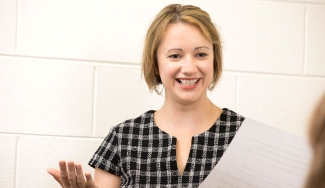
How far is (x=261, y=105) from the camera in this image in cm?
187

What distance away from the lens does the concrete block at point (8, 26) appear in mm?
1768

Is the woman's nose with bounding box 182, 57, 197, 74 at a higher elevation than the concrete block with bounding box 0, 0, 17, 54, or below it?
below

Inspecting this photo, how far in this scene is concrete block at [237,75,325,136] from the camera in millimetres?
1862

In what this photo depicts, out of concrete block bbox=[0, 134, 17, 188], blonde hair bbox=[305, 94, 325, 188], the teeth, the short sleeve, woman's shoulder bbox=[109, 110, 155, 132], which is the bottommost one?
concrete block bbox=[0, 134, 17, 188]

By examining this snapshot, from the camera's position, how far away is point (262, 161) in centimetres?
109

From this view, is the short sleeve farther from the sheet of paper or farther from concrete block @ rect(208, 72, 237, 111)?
concrete block @ rect(208, 72, 237, 111)

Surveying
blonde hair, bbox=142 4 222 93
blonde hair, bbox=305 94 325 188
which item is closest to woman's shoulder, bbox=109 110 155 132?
blonde hair, bbox=142 4 222 93

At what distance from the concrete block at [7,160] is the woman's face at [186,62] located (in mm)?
758

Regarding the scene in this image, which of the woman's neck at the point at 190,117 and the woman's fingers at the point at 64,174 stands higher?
the woman's neck at the point at 190,117

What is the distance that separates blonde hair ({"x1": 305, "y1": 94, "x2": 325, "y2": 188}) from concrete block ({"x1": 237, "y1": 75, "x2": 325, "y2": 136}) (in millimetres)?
1468

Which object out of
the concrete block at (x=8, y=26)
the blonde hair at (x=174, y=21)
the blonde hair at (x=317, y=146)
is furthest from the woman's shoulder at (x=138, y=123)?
the blonde hair at (x=317, y=146)

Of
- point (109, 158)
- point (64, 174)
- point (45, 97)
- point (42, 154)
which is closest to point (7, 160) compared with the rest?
point (42, 154)

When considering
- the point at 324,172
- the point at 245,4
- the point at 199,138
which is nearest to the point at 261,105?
the point at 245,4

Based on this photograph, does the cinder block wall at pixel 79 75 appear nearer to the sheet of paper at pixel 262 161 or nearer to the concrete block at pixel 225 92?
the concrete block at pixel 225 92
